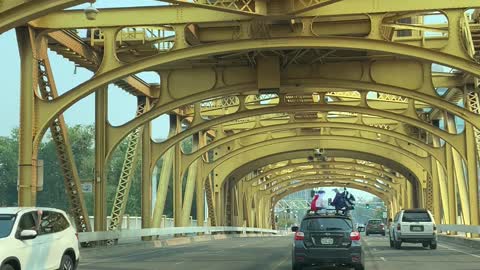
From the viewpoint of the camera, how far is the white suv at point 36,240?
453 inches

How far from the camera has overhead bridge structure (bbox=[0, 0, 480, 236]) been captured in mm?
23719

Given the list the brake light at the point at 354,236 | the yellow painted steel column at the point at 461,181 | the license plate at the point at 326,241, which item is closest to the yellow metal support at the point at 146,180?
the yellow painted steel column at the point at 461,181

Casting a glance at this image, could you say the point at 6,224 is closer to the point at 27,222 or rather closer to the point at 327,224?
the point at 27,222

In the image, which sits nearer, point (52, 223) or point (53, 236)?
point (53, 236)

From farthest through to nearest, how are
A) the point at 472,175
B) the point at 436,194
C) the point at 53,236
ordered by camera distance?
the point at 436,194
the point at 472,175
the point at 53,236

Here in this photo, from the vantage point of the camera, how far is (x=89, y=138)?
8450cm

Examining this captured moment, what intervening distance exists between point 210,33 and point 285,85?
5.54 metres

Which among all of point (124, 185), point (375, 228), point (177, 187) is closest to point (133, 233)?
point (124, 185)

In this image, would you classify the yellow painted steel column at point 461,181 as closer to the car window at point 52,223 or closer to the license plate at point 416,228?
the license plate at point 416,228

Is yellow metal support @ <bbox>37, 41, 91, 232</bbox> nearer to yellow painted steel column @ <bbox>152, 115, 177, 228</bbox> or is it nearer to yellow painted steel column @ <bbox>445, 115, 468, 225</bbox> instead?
yellow painted steel column @ <bbox>152, 115, 177, 228</bbox>

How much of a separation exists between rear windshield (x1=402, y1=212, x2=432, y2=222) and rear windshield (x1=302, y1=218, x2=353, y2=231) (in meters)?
14.4

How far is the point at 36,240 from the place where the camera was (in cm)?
1237

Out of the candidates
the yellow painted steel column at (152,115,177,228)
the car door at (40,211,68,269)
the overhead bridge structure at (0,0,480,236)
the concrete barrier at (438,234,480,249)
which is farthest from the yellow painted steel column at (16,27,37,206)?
the concrete barrier at (438,234,480,249)

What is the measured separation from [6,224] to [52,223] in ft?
5.16
